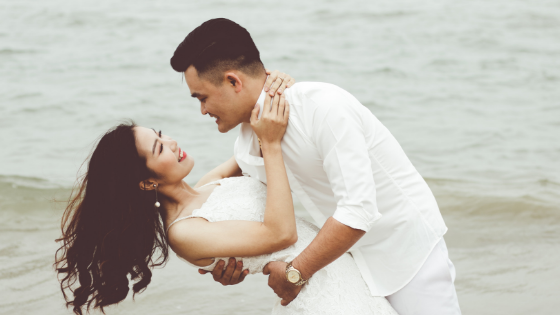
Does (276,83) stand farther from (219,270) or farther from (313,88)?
(219,270)

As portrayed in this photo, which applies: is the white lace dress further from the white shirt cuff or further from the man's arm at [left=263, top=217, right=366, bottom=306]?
the white shirt cuff

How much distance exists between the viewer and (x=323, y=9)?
17.7m

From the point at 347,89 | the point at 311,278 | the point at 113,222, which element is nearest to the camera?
the point at 311,278

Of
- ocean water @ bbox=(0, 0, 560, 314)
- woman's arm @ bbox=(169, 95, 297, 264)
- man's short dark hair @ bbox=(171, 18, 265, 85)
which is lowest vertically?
ocean water @ bbox=(0, 0, 560, 314)

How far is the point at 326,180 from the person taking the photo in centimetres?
262

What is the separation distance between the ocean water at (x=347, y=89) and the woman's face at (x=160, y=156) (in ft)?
6.18

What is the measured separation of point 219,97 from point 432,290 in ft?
Result: 4.33

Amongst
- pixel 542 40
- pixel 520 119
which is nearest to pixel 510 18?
pixel 542 40

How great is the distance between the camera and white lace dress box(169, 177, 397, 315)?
2.61 metres

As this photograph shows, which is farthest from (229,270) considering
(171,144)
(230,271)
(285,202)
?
(171,144)

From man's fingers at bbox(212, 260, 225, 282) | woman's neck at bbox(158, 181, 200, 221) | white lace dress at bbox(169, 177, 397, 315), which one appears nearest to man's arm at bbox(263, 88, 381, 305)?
white lace dress at bbox(169, 177, 397, 315)

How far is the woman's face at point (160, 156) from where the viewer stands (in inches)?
112

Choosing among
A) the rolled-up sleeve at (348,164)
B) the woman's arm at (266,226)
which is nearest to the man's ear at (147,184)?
the woman's arm at (266,226)

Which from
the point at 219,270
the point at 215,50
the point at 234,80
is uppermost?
the point at 215,50
